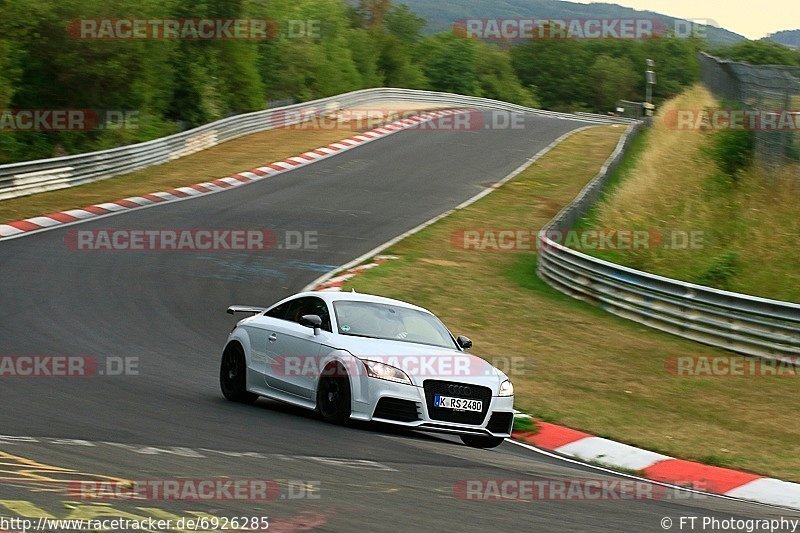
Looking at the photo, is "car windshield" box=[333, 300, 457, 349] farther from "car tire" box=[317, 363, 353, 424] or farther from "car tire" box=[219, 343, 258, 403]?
"car tire" box=[219, 343, 258, 403]

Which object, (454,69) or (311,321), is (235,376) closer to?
(311,321)

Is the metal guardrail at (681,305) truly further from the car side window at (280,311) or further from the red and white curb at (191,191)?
the red and white curb at (191,191)

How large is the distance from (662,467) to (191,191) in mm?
22842

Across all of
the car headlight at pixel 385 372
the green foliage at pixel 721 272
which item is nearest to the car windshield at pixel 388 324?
the car headlight at pixel 385 372

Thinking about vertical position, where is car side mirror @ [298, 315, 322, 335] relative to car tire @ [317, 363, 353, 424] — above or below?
above

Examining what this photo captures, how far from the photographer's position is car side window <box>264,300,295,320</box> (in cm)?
1259

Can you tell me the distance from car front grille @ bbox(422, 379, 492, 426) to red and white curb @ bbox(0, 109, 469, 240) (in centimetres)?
1519

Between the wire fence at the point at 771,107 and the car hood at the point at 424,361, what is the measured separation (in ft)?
47.8

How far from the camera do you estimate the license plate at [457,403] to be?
10867 mm

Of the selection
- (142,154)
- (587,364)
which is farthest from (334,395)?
(142,154)

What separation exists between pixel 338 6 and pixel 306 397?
273 ft

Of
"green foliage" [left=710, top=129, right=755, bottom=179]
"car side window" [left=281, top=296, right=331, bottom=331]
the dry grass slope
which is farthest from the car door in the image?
"green foliage" [left=710, top=129, right=755, bottom=179]

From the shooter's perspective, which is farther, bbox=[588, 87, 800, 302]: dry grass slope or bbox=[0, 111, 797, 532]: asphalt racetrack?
bbox=[588, 87, 800, 302]: dry grass slope

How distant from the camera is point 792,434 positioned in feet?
43.3
